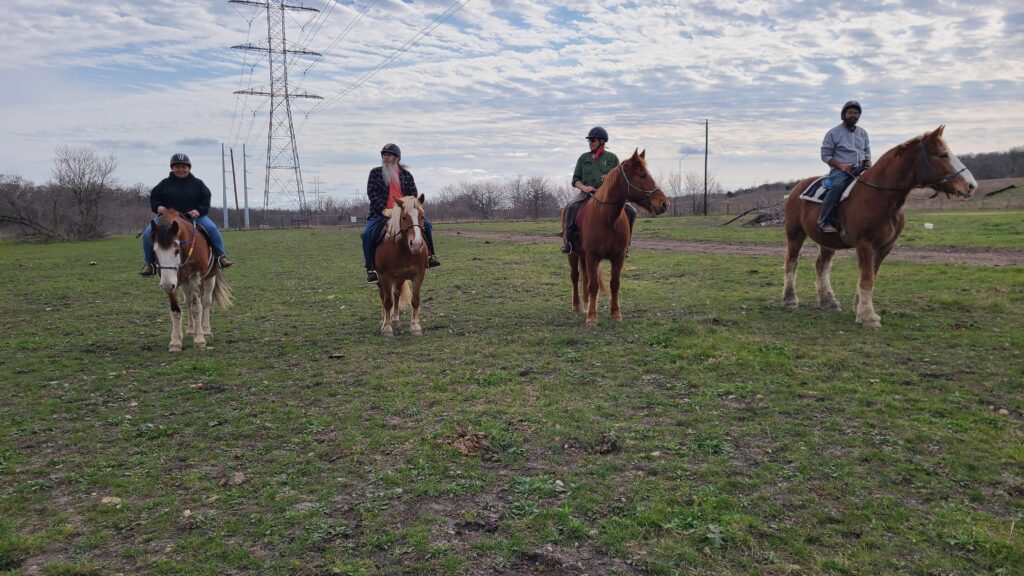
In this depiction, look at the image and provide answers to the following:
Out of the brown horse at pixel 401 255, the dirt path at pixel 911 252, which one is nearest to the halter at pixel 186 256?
the brown horse at pixel 401 255

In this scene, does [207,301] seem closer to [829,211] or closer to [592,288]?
[592,288]

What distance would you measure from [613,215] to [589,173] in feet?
4.28

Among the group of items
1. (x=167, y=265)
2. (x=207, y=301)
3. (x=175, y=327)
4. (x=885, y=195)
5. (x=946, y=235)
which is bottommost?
(x=175, y=327)

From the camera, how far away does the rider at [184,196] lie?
365 inches

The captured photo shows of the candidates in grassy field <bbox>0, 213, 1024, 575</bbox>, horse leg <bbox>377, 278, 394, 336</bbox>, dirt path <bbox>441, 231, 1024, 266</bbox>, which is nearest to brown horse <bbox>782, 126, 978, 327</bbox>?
grassy field <bbox>0, 213, 1024, 575</bbox>

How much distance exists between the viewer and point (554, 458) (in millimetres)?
4719

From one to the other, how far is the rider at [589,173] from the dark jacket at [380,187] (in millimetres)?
2480

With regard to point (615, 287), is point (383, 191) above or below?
above

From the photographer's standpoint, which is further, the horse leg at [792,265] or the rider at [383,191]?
the horse leg at [792,265]

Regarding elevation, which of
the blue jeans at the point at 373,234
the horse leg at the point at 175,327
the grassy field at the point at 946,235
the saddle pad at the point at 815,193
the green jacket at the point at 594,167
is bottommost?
the horse leg at the point at 175,327

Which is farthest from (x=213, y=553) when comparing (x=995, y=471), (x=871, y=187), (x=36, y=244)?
(x=36, y=244)

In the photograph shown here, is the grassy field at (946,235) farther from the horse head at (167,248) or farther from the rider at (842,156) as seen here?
the horse head at (167,248)

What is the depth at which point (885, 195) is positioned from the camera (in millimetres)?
8516

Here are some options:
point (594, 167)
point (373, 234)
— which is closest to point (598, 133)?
point (594, 167)
